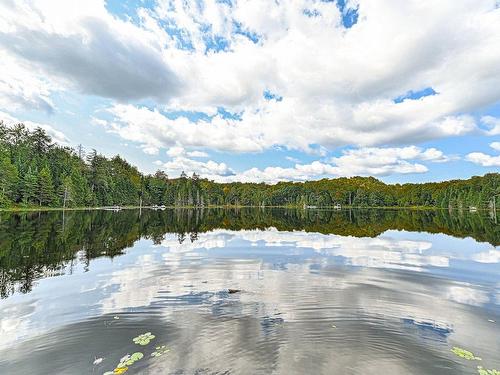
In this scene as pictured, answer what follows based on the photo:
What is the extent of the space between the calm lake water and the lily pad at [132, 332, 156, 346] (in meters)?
0.17

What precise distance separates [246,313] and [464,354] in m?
7.66

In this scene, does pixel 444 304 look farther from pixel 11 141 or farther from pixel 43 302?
pixel 11 141

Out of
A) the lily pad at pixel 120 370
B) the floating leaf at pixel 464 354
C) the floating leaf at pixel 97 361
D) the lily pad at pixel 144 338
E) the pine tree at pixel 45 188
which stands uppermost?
the pine tree at pixel 45 188

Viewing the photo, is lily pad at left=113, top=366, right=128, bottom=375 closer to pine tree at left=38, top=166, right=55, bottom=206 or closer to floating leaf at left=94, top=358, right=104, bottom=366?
floating leaf at left=94, top=358, right=104, bottom=366

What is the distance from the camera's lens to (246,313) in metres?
12.4

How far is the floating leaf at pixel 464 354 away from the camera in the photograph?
907 cm

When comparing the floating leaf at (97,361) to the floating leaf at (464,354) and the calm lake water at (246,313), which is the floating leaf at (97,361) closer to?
the calm lake water at (246,313)

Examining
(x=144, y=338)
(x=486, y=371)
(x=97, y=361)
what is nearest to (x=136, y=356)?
(x=97, y=361)

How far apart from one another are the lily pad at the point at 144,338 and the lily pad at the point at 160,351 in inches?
25.3

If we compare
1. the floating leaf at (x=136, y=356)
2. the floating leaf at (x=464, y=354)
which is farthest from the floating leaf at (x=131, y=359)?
the floating leaf at (x=464, y=354)

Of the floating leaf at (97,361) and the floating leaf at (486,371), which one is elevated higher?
the floating leaf at (97,361)

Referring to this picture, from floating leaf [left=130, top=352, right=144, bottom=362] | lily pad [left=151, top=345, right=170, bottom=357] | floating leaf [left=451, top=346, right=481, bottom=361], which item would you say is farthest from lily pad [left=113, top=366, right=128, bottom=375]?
floating leaf [left=451, top=346, right=481, bottom=361]

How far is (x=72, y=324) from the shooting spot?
11.3 meters

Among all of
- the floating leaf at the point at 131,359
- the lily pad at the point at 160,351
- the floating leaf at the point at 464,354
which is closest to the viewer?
the floating leaf at the point at 131,359
